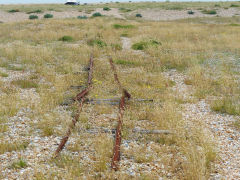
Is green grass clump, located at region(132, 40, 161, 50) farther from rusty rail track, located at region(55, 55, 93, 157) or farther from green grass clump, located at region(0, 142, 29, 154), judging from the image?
green grass clump, located at region(0, 142, 29, 154)

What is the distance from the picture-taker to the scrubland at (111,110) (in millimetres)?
4812

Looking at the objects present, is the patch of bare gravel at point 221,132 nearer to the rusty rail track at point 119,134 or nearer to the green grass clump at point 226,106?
Result: the green grass clump at point 226,106

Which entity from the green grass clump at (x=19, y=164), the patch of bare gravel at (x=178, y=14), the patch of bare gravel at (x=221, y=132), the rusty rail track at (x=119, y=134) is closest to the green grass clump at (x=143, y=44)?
the patch of bare gravel at (x=221, y=132)

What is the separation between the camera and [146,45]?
15812 millimetres

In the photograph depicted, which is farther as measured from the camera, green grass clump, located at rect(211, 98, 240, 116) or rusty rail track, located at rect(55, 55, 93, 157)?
green grass clump, located at rect(211, 98, 240, 116)

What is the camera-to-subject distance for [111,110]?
23.7 feet

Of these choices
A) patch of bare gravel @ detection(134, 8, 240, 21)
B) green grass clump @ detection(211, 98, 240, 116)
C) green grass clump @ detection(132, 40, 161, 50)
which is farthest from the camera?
patch of bare gravel @ detection(134, 8, 240, 21)

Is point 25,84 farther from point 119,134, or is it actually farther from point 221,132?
point 221,132

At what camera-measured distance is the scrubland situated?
481 centimetres

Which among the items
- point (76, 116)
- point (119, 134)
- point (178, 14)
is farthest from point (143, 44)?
point (178, 14)

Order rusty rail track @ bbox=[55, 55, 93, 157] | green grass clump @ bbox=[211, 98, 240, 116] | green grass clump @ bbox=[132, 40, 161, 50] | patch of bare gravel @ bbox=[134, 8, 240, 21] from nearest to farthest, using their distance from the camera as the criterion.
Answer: rusty rail track @ bbox=[55, 55, 93, 157] < green grass clump @ bbox=[211, 98, 240, 116] < green grass clump @ bbox=[132, 40, 161, 50] < patch of bare gravel @ bbox=[134, 8, 240, 21]

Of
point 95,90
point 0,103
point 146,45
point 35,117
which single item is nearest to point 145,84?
point 95,90

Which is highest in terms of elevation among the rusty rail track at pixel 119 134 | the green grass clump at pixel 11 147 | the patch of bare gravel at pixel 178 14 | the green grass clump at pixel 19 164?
the patch of bare gravel at pixel 178 14

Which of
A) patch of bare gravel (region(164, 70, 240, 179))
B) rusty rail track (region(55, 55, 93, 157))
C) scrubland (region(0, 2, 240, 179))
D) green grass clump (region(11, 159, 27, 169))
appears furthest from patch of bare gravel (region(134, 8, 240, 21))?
green grass clump (region(11, 159, 27, 169))
